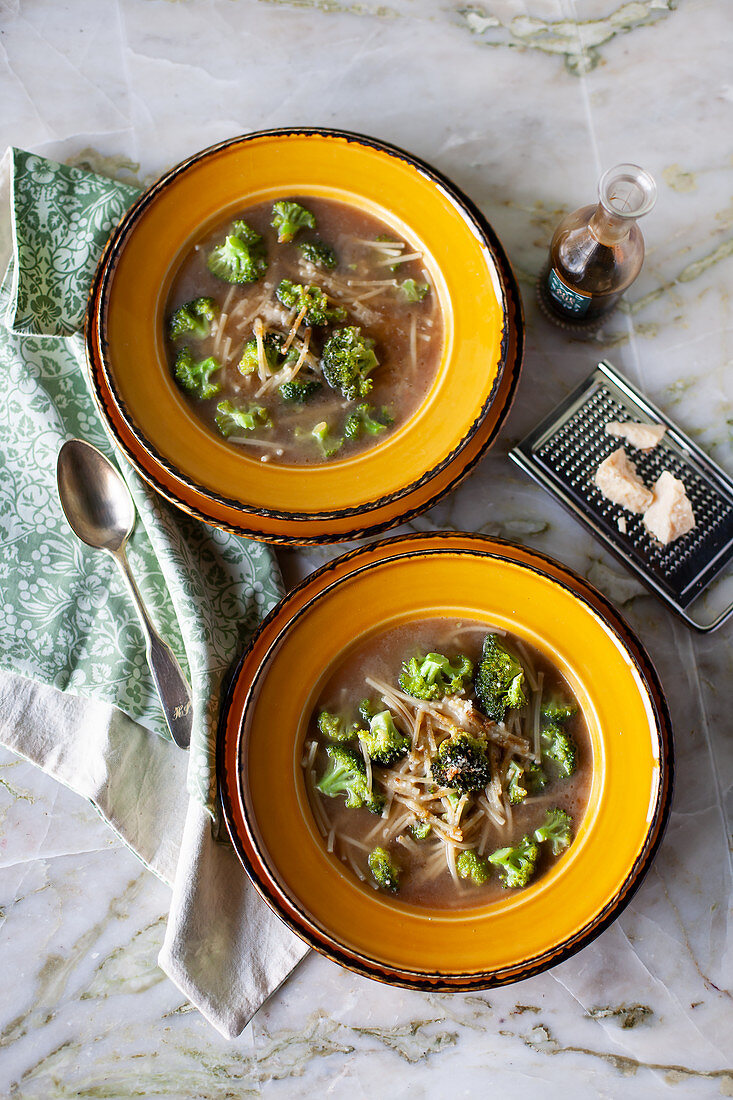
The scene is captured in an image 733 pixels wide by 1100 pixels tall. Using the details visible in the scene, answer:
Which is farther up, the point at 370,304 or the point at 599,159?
the point at 599,159

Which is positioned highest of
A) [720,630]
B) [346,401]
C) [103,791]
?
[346,401]

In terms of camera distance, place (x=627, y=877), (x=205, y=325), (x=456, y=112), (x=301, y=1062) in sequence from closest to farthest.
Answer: (x=627, y=877) < (x=205, y=325) < (x=301, y=1062) < (x=456, y=112)

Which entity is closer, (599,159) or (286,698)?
(286,698)

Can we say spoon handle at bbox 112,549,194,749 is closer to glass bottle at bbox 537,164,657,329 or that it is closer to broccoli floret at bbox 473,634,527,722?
broccoli floret at bbox 473,634,527,722

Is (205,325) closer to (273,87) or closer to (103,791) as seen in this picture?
(273,87)

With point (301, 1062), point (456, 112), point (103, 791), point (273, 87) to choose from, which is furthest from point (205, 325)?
point (301, 1062)

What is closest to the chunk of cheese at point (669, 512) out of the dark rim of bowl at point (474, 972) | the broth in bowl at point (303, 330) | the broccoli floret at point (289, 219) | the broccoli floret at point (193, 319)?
the dark rim of bowl at point (474, 972)

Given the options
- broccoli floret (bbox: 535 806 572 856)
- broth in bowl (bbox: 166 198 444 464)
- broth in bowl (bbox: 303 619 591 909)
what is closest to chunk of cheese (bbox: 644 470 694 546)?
broth in bowl (bbox: 303 619 591 909)
